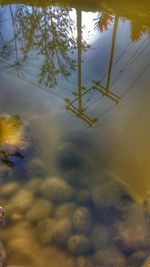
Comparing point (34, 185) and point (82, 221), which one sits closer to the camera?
point (82, 221)

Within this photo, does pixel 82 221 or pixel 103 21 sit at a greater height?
pixel 103 21

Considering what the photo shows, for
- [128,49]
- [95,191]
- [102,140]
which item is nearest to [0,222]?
[95,191]

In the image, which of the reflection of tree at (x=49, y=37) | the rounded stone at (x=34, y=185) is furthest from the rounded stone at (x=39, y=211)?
the reflection of tree at (x=49, y=37)

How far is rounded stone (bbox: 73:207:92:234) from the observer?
4.08 m

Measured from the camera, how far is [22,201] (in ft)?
14.5

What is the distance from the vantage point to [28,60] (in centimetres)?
714

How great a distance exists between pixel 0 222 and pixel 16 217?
538 mm

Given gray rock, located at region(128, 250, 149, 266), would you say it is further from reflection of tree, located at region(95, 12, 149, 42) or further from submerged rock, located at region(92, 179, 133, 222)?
reflection of tree, located at region(95, 12, 149, 42)

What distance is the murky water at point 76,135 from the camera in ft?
13.1

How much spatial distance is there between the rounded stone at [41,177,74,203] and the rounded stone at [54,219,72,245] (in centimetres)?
43

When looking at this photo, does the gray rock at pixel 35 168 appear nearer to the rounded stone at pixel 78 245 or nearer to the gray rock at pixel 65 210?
the gray rock at pixel 65 210

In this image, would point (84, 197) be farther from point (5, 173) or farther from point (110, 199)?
point (5, 173)

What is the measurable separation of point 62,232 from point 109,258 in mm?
746

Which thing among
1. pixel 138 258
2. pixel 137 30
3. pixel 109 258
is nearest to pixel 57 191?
pixel 109 258
